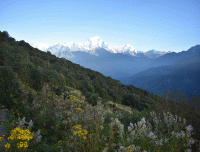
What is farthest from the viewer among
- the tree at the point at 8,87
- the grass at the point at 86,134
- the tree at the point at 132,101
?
the tree at the point at 132,101

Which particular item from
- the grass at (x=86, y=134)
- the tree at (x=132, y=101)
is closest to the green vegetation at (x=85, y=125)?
the grass at (x=86, y=134)

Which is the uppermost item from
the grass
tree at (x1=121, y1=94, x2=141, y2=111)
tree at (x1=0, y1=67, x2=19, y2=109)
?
tree at (x1=0, y1=67, x2=19, y2=109)

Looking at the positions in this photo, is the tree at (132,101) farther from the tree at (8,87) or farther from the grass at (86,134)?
the tree at (8,87)

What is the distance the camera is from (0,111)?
411 centimetres

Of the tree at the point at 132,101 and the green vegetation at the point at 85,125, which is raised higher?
the green vegetation at the point at 85,125

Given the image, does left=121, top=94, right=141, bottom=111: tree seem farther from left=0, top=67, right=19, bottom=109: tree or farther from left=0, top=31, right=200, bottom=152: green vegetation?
left=0, top=67, right=19, bottom=109: tree

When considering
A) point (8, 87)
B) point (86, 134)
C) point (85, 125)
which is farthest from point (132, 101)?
point (86, 134)

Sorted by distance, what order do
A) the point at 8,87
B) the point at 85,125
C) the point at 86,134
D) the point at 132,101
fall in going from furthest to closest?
1. the point at 132,101
2. the point at 8,87
3. the point at 85,125
4. the point at 86,134

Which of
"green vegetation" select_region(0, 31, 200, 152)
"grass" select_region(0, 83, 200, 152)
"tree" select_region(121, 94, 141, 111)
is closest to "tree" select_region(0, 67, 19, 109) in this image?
"green vegetation" select_region(0, 31, 200, 152)

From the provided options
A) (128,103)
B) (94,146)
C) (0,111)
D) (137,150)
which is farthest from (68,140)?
(128,103)

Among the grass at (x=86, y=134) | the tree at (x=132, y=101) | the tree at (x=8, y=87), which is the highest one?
the tree at (x=8, y=87)

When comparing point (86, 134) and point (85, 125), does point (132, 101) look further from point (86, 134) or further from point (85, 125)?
point (86, 134)

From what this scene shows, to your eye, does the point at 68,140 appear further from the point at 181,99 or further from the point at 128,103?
the point at 128,103

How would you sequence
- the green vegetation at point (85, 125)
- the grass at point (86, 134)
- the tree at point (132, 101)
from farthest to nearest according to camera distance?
the tree at point (132, 101), the green vegetation at point (85, 125), the grass at point (86, 134)
